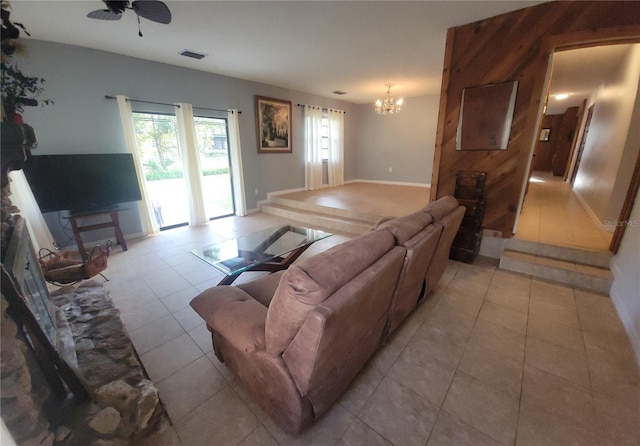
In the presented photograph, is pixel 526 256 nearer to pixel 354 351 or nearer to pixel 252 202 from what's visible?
pixel 354 351

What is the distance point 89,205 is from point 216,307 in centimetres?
321

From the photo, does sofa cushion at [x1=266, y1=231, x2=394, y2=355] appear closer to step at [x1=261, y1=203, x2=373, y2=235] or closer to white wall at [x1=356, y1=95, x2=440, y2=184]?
step at [x1=261, y1=203, x2=373, y2=235]

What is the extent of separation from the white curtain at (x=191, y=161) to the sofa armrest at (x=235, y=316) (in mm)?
3382

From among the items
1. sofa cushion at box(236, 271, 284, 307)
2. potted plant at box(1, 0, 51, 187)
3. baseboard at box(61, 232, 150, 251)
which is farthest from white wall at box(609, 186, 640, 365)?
baseboard at box(61, 232, 150, 251)

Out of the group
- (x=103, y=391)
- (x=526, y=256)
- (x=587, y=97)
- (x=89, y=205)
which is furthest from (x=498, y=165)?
(x=587, y=97)

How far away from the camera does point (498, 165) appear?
2838 mm

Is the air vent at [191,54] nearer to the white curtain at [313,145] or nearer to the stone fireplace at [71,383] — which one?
the white curtain at [313,145]

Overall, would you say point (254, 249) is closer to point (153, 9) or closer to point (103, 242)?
point (153, 9)

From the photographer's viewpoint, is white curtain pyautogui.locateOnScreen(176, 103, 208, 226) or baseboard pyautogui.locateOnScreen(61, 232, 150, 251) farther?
white curtain pyautogui.locateOnScreen(176, 103, 208, 226)

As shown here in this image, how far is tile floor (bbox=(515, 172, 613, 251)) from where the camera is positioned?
283 centimetres

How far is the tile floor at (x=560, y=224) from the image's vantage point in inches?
111

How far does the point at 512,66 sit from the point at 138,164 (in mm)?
4729

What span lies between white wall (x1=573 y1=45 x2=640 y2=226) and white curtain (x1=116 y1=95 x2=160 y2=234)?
609 cm

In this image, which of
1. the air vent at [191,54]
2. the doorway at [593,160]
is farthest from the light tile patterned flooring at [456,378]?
the air vent at [191,54]
